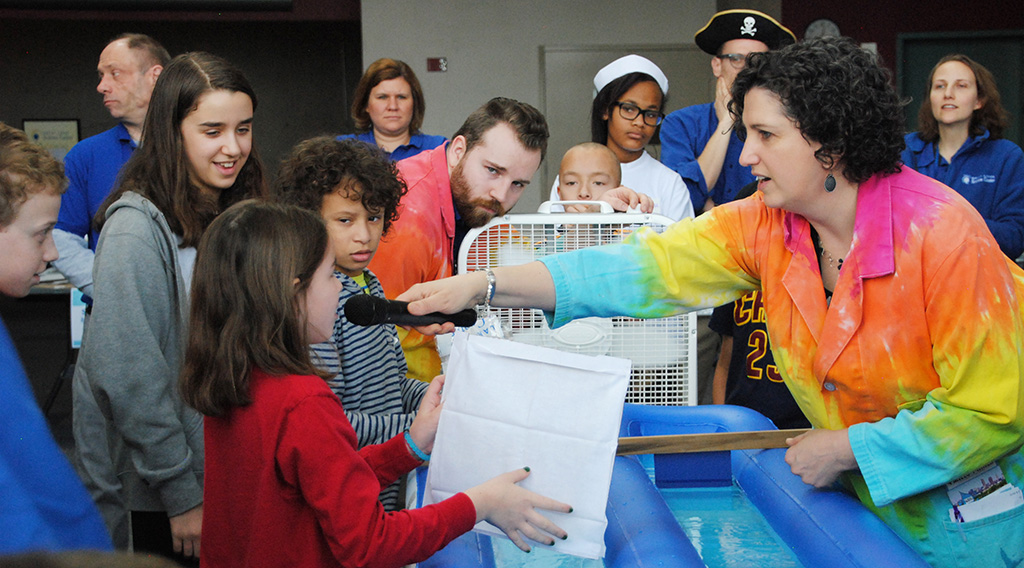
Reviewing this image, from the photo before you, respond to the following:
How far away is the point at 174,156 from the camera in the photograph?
1750 mm

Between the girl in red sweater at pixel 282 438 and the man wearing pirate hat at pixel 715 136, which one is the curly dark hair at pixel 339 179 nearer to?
the girl in red sweater at pixel 282 438

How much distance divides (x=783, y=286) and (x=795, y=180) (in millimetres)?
204

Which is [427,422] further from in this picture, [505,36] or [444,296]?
[505,36]

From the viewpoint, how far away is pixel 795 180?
57.9 inches

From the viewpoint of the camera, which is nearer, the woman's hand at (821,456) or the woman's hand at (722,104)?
the woman's hand at (821,456)

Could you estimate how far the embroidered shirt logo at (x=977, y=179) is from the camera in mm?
3748

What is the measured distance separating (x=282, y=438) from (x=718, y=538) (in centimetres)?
85

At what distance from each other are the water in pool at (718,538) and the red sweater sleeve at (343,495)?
1.21 feet

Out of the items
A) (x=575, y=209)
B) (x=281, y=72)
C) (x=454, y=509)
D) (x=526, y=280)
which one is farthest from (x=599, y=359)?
(x=281, y=72)

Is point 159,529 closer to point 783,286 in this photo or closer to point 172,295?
point 172,295

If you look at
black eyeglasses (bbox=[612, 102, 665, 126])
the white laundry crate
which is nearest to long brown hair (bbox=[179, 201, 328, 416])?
the white laundry crate

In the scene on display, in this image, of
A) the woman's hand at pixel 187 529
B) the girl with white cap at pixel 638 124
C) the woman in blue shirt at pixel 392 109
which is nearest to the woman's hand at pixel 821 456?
the woman's hand at pixel 187 529

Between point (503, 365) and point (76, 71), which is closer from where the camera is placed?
point (503, 365)

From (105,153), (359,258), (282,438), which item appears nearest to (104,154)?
(105,153)
